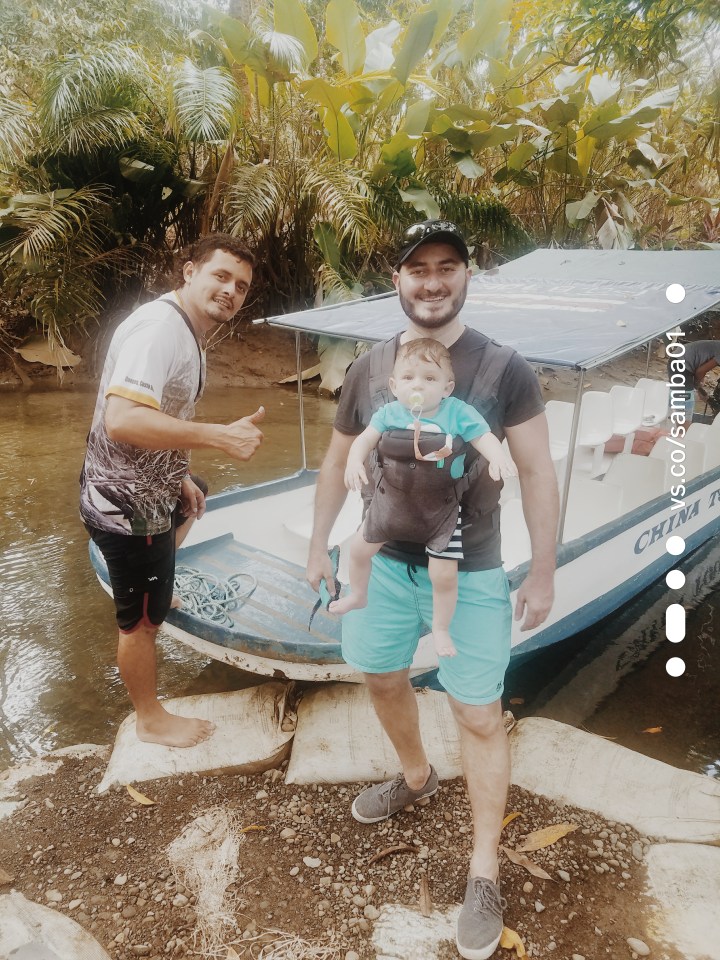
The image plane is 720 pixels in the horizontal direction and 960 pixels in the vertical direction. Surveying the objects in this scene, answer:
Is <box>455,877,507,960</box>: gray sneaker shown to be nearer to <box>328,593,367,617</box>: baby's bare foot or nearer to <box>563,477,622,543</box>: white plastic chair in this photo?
<box>328,593,367,617</box>: baby's bare foot

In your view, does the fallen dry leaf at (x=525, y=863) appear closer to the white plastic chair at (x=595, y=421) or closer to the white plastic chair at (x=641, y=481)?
the white plastic chair at (x=641, y=481)

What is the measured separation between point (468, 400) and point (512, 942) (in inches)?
67.3

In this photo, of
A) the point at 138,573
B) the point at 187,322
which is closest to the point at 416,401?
the point at 187,322

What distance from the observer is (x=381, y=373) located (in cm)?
199

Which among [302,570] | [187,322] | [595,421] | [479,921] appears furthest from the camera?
[595,421]

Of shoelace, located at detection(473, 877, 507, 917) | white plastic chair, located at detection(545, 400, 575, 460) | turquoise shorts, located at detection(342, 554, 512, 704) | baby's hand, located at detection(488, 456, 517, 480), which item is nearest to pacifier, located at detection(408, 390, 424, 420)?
baby's hand, located at detection(488, 456, 517, 480)

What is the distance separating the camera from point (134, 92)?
8.55 m

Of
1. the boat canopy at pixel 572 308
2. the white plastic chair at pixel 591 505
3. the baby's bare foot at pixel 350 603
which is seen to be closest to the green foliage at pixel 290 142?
the boat canopy at pixel 572 308

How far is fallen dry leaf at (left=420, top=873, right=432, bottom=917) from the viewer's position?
87.7 inches

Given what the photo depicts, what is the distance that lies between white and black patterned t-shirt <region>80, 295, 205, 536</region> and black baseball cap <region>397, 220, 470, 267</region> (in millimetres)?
866

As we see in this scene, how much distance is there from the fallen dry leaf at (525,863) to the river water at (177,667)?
1362 millimetres

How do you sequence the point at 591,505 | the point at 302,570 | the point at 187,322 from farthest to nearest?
the point at 591,505 < the point at 302,570 < the point at 187,322

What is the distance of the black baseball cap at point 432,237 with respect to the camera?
5.98 ft

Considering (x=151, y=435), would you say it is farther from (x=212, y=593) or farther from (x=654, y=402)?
(x=654, y=402)
